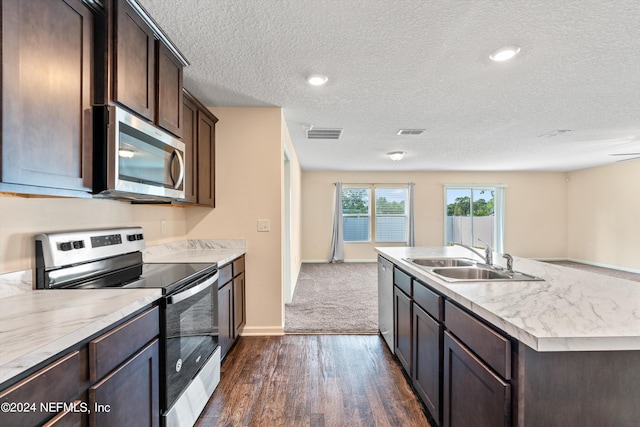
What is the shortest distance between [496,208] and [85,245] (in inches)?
341

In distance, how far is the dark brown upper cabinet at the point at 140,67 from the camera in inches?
52.2

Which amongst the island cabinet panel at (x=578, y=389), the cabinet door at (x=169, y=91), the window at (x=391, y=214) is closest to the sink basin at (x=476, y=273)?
the island cabinet panel at (x=578, y=389)

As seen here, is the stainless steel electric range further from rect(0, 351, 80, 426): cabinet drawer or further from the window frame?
the window frame

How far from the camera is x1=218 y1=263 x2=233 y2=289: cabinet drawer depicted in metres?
2.24

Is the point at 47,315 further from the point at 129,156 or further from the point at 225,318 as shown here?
the point at 225,318

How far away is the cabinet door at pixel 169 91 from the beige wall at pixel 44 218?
0.66 m

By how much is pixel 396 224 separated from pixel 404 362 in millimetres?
5836

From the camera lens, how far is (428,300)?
1.64 m

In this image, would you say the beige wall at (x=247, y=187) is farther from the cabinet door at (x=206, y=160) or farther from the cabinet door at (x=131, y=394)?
the cabinet door at (x=131, y=394)

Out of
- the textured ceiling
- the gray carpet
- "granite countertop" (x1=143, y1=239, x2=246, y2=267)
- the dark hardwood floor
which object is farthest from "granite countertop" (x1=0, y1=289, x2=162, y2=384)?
the gray carpet

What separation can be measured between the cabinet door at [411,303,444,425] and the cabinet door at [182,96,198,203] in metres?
1.94

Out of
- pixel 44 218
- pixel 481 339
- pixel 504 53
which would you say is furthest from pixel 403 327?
pixel 44 218

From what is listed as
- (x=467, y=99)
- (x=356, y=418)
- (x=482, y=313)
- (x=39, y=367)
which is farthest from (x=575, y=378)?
(x=467, y=99)

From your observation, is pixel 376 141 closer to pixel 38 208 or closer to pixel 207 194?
pixel 207 194
